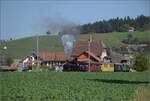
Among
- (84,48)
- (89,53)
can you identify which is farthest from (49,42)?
(89,53)

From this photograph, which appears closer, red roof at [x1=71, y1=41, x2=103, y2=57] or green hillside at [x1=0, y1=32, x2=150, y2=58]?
red roof at [x1=71, y1=41, x2=103, y2=57]

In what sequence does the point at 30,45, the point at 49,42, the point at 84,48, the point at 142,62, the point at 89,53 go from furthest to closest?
1. the point at 49,42
2. the point at 30,45
3. the point at 84,48
4. the point at 89,53
5. the point at 142,62

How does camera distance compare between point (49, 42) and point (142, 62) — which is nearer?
point (142, 62)

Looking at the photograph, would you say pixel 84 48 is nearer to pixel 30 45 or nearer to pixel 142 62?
pixel 142 62

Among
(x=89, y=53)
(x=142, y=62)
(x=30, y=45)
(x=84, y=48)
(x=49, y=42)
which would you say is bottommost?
(x=142, y=62)

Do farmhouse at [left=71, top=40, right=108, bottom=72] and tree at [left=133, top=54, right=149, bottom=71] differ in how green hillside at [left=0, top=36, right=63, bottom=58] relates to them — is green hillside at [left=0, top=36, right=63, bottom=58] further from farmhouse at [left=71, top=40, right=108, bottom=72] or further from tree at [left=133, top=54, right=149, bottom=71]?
tree at [left=133, top=54, right=149, bottom=71]

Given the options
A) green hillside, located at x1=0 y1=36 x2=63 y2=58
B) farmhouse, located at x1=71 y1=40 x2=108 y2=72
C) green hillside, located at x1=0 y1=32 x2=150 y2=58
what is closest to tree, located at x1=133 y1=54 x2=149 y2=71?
farmhouse, located at x1=71 y1=40 x2=108 y2=72

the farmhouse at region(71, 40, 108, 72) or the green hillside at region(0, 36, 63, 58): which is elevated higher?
the green hillside at region(0, 36, 63, 58)

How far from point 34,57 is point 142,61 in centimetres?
2958

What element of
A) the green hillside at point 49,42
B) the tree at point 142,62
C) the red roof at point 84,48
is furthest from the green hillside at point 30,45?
the tree at point 142,62

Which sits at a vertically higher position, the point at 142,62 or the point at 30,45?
the point at 30,45

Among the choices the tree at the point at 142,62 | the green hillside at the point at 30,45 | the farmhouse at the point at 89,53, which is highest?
the green hillside at the point at 30,45

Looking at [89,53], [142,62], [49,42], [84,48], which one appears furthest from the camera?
[49,42]

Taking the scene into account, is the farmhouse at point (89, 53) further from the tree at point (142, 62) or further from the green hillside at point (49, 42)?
the green hillside at point (49, 42)
